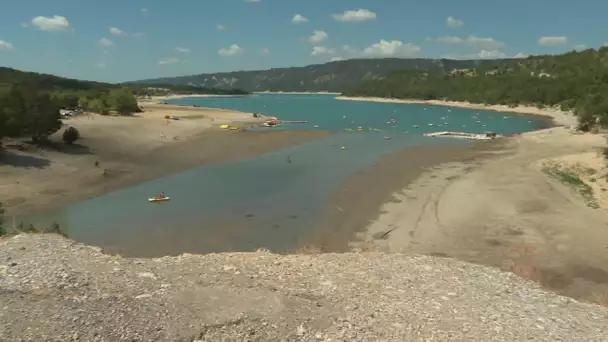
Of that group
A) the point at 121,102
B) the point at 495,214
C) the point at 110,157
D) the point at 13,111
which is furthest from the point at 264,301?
the point at 121,102

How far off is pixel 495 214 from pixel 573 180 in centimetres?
1470

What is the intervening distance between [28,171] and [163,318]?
36.8 metres

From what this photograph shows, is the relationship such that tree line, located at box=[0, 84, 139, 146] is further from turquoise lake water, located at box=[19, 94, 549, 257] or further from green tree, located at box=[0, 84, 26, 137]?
turquoise lake water, located at box=[19, 94, 549, 257]

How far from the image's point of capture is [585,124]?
83.0 metres

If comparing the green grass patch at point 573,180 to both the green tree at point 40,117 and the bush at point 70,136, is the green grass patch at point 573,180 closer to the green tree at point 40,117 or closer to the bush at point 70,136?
the bush at point 70,136

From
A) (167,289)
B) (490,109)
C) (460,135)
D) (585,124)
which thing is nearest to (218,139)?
(460,135)

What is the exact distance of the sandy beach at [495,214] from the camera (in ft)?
75.0

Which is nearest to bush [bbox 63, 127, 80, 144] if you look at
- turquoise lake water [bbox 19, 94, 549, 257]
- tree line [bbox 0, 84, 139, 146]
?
tree line [bbox 0, 84, 139, 146]

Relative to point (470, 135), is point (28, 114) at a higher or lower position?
higher

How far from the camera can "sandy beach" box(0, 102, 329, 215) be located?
37.2 meters

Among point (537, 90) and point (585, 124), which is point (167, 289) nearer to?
point (585, 124)

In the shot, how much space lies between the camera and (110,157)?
52.7 metres

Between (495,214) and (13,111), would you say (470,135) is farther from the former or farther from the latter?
(13,111)

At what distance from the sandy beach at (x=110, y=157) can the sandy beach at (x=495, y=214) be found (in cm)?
1896
